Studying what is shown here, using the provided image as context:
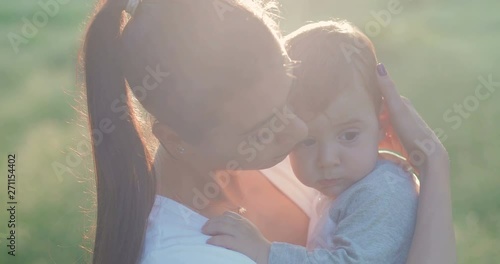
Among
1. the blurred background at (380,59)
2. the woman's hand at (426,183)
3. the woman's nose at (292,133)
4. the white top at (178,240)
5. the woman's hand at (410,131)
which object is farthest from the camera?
the blurred background at (380,59)

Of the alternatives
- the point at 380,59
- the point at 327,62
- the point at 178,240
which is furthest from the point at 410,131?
the point at 380,59

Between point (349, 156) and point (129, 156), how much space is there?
0.52 m

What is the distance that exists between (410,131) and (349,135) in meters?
0.16

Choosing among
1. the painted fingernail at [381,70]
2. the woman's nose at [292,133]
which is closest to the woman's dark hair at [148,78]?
the woman's nose at [292,133]

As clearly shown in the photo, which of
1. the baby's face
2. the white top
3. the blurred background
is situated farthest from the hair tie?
the blurred background

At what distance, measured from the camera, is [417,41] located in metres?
5.48

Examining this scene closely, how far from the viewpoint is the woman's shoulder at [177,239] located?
1439 millimetres

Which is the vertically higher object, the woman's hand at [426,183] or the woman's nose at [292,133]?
the woman's nose at [292,133]

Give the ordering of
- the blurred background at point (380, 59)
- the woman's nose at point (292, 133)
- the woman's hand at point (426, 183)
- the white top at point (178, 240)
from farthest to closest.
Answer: the blurred background at point (380, 59) → the woman's hand at point (426, 183) → the woman's nose at point (292, 133) → the white top at point (178, 240)

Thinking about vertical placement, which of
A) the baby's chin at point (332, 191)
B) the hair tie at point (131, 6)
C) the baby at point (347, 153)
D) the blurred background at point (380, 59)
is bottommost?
the blurred background at point (380, 59)

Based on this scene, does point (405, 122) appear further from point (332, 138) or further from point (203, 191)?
point (203, 191)

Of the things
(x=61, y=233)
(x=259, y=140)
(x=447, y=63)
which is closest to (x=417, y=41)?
(x=447, y=63)

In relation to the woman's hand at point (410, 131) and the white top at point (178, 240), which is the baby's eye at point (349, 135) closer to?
the woman's hand at point (410, 131)

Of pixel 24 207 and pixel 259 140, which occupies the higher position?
pixel 259 140
